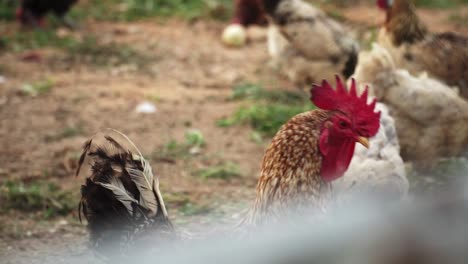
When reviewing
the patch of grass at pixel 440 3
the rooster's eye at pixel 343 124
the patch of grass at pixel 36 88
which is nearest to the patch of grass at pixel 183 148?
the patch of grass at pixel 36 88

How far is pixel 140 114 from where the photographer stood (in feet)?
21.4

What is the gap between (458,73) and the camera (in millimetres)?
5703

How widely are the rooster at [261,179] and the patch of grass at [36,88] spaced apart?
163 inches

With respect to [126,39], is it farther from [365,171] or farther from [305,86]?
[365,171]

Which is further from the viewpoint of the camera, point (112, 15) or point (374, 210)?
point (112, 15)

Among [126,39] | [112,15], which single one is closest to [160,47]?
[126,39]

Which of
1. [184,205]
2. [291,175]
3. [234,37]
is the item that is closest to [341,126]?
[291,175]

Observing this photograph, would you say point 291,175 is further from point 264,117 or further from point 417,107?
point 264,117

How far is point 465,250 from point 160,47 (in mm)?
7665

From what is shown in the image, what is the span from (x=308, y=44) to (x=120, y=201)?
4448 mm

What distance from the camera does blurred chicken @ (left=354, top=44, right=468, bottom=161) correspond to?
4.65m

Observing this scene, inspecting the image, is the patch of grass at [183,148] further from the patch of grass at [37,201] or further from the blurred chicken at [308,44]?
the blurred chicken at [308,44]

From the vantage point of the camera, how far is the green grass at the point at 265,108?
6.19 meters

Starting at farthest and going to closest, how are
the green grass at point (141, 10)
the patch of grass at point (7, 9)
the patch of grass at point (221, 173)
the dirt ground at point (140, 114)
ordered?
the green grass at point (141, 10) → the patch of grass at point (7, 9) → the patch of grass at point (221, 173) → the dirt ground at point (140, 114)
